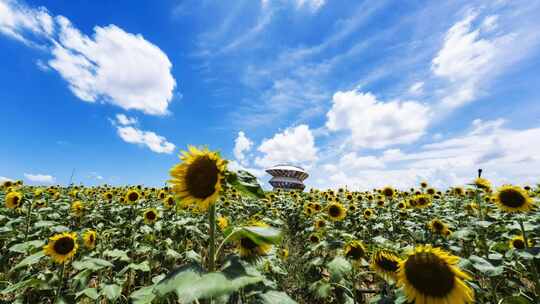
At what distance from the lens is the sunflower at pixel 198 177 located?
195 centimetres

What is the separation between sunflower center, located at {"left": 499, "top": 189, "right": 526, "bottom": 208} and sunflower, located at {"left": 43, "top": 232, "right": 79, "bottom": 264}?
23.5 feet

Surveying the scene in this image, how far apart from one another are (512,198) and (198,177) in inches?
220

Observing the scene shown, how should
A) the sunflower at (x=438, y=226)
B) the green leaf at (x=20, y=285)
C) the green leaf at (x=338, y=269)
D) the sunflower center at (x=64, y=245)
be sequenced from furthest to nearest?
1. the sunflower at (x=438, y=226)
2. the sunflower center at (x=64, y=245)
3. the green leaf at (x=338, y=269)
4. the green leaf at (x=20, y=285)

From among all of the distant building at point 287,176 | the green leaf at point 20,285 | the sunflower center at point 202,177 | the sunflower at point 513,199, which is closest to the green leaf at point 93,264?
the green leaf at point 20,285

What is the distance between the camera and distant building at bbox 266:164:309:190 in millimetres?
63875

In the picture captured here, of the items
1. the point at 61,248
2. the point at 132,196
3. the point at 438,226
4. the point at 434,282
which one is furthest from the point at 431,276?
the point at 132,196

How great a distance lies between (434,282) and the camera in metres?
2.21

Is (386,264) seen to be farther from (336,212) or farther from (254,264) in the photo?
(336,212)

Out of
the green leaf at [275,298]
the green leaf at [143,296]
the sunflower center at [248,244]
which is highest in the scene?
the sunflower center at [248,244]

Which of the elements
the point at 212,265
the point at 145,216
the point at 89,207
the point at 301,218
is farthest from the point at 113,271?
the point at 301,218

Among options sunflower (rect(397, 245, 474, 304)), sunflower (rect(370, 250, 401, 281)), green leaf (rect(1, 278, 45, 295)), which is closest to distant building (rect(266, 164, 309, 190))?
sunflower (rect(370, 250, 401, 281))

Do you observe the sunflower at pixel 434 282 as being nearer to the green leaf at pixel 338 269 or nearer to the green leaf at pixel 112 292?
the green leaf at pixel 338 269

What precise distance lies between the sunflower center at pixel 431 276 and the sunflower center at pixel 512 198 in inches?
148

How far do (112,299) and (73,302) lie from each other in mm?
818
